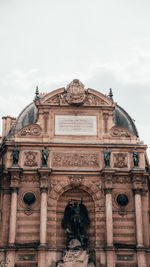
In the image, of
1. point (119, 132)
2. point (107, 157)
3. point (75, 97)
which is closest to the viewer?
point (107, 157)

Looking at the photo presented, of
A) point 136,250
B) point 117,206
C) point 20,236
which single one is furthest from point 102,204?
point 20,236

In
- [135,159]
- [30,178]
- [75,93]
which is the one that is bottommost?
[30,178]

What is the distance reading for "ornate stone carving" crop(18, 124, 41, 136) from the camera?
24766mm

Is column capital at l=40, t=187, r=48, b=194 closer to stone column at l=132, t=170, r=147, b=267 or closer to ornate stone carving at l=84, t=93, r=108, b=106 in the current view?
stone column at l=132, t=170, r=147, b=267

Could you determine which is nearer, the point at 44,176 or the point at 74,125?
the point at 44,176

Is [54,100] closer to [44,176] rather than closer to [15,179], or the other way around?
[44,176]

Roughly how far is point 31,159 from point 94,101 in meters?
5.06

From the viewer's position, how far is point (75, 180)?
78.3 feet

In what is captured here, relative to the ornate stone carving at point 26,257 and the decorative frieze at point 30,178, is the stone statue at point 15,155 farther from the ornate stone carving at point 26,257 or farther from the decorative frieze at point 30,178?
the ornate stone carving at point 26,257

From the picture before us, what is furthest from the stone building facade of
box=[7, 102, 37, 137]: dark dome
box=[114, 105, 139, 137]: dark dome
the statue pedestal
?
box=[114, 105, 139, 137]: dark dome

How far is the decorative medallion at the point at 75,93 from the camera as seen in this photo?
25.3 m

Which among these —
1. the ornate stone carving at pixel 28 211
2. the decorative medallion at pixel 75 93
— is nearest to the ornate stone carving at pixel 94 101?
the decorative medallion at pixel 75 93

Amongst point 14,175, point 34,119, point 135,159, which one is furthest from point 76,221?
point 34,119

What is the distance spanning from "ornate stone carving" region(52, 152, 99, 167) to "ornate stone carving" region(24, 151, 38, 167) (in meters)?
1.05
